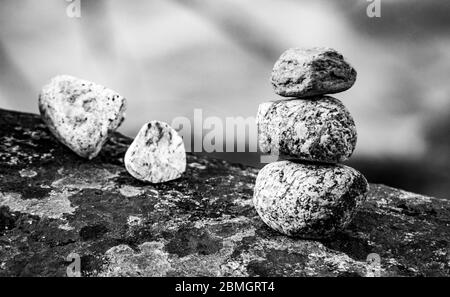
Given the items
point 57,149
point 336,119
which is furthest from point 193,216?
point 57,149

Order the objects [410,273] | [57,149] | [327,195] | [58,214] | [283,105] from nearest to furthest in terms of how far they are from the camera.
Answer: [410,273] → [327,195] → [283,105] → [58,214] → [57,149]

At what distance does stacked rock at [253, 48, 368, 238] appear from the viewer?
4.21 m

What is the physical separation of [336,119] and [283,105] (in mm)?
604

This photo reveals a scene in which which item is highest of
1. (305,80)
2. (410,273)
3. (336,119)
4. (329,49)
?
(329,49)

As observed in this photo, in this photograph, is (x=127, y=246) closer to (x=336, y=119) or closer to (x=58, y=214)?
(x=58, y=214)

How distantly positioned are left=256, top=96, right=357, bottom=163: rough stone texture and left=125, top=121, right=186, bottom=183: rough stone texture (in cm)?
206

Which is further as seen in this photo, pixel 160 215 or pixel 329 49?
pixel 160 215

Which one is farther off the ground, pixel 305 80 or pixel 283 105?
pixel 305 80

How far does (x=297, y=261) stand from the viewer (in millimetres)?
4023

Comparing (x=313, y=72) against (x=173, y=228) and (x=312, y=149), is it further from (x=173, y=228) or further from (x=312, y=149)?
(x=173, y=228)

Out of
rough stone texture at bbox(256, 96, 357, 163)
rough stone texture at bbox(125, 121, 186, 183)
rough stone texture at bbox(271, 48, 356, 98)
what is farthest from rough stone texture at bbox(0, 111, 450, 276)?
rough stone texture at bbox(271, 48, 356, 98)

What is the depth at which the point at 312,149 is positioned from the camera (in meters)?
4.29

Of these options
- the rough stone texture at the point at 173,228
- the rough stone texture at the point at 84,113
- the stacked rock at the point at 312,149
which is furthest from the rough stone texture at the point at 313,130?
the rough stone texture at the point at 84,113

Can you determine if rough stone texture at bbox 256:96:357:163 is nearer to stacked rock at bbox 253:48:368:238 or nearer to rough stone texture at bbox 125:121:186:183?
stacked rock at bbox 253:48:368:238
